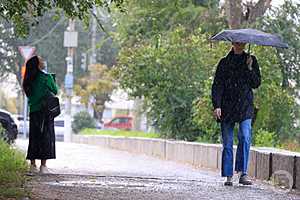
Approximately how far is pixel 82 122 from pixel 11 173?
110 feet

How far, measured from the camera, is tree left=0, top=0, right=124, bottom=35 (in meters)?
9.67

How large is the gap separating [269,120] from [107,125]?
135 ft

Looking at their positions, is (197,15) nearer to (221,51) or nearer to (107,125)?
(221,51)

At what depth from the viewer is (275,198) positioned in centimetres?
866

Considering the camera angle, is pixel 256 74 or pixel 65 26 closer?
pixel 256 74

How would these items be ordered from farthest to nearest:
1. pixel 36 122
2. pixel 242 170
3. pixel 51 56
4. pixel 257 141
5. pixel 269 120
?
1. pixel 51 56
2. pixel 269 120
3. pixel 257 141
4. pixel 36 122
5. pixel 242 170

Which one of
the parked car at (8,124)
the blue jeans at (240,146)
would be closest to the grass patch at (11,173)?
the blue jeans at (240,146)

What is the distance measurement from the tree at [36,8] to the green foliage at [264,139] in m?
6.21

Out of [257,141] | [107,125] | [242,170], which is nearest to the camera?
[242,170]

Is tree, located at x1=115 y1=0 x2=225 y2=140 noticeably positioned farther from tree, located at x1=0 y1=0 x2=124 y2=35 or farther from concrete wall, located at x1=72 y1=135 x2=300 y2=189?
tree, located at x1=0 y1=0 x2=124 y2=35

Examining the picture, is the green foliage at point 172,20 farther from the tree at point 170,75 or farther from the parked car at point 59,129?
the parked car at point 59,129

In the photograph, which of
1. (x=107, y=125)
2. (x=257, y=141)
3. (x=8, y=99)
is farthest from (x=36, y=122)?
(x=8, y=99)

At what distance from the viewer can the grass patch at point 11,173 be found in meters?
7.36

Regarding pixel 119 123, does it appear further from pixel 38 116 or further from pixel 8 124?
pixel 38 116
